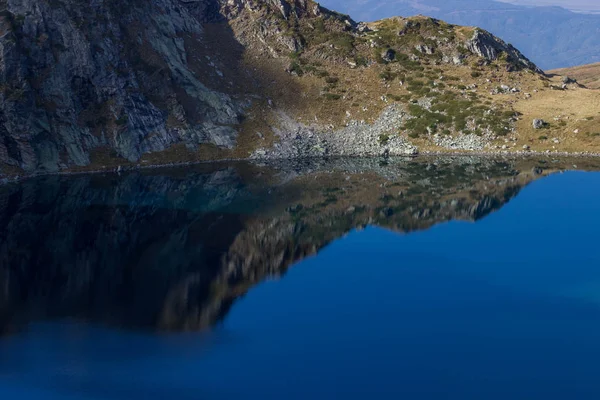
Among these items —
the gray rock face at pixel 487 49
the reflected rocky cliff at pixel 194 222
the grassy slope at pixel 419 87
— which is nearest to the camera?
the reflected rocky cliff at pixel 194 222

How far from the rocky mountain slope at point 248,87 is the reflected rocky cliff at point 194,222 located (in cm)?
790

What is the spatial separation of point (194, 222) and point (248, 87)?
60.7 meters

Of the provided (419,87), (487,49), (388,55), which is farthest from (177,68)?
(487,49)

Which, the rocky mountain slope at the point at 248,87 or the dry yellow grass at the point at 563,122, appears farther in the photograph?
the dry yellow grass at the point at 563,122

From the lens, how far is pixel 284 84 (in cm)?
13262

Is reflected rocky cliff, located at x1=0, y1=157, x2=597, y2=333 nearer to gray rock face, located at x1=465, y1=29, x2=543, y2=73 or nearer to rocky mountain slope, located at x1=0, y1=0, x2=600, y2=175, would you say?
rocky mountain slope, located at x1=0, y1=0, x2=600, y2=175

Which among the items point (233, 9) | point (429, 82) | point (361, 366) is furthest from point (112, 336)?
point (233, 9)

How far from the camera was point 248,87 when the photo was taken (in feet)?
426

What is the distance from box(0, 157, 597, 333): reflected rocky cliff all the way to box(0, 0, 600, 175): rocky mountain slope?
7.90 metres

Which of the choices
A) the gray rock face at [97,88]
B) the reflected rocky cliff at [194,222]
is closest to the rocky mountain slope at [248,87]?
the gray rock face at [97,88]

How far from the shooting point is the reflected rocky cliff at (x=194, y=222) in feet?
170

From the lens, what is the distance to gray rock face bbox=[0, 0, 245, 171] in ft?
318

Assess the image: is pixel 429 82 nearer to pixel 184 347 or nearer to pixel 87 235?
pixel 87 235

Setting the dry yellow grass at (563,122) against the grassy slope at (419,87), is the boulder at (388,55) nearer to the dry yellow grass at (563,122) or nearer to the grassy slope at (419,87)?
the grassy slope at (419,87)
